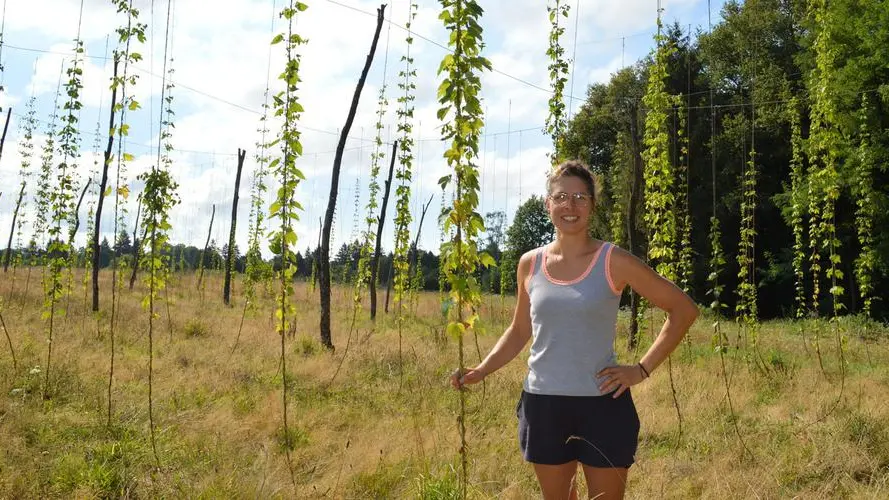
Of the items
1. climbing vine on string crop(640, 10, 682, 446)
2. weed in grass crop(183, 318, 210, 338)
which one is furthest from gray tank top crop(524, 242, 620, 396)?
weed in grass crop(183, 318, 210, 338)

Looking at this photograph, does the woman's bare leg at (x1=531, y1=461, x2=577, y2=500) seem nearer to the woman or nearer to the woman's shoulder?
the woman

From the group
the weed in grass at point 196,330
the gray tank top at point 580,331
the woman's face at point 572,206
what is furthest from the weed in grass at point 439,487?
the weed in grass at point 196,330

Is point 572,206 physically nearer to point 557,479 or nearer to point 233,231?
point 557,479

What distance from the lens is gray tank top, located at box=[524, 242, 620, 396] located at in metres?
2.42

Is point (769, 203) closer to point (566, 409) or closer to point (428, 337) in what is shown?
point (428, 337)

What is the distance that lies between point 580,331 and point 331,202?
939cm

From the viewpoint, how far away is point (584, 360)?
7.94 feet

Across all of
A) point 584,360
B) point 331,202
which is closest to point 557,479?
point 584,360

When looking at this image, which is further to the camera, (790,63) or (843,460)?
(790,63)

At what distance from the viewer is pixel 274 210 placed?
15.5 feet

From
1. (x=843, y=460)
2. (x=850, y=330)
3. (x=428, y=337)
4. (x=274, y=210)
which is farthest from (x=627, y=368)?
(x=850, y=330)

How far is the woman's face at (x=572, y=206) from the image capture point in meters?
2.54

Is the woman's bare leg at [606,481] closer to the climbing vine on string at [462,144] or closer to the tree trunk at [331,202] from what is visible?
the climbing vine on string at [462,144]

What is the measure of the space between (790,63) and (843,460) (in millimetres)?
23462
